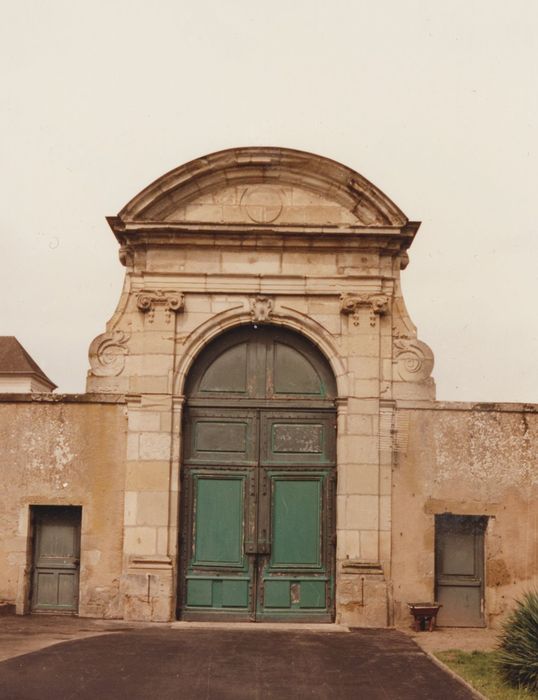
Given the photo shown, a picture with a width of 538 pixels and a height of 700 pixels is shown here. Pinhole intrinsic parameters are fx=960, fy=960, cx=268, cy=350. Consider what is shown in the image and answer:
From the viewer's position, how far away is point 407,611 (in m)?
11.4

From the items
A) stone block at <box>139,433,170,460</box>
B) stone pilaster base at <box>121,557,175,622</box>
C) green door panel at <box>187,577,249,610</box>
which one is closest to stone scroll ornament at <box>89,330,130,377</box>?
stone block at <box>139,433,170,460</box>

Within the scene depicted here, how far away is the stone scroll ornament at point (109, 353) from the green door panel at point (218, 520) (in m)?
1.71

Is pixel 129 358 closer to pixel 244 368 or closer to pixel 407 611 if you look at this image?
pixel 244 368

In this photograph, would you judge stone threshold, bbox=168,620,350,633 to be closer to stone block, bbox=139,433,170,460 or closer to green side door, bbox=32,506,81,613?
green side door, bbox=32,506,81,613

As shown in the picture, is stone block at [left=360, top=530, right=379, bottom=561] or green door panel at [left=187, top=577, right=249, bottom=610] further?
green door panel at [left=187, top=577, right=249, bottom=610]

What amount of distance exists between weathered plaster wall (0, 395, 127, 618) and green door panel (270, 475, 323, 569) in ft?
6.26

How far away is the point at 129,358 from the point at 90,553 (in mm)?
2429

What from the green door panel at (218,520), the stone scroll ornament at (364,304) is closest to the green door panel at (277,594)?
the green door panel at (218,520)

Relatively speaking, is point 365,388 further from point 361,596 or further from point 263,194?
point 263,194

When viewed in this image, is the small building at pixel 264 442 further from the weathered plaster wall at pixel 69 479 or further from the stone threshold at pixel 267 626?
the stone threshold at pixel 267 626

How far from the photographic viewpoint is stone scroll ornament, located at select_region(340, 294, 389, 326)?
11938mm

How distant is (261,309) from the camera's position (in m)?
12.0

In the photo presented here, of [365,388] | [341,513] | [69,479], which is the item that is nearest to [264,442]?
[341,513]

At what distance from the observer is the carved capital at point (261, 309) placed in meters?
12.0
